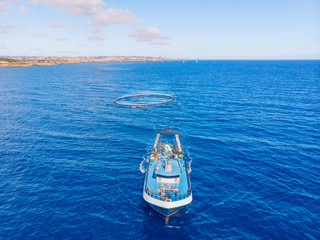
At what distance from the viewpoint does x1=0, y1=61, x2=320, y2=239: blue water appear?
34.2 m

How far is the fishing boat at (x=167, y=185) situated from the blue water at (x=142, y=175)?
3.11m

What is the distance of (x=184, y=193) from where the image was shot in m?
36.5

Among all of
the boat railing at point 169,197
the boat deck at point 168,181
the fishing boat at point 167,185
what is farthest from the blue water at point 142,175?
the boat deck at point 168,181

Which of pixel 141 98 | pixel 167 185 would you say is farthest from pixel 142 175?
pixel 141 98

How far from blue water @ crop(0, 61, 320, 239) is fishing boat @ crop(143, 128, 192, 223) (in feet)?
10.2

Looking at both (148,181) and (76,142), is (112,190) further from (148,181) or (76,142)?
(76,142)

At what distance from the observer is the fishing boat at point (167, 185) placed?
3484 cm

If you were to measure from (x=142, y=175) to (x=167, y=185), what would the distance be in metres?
11.9

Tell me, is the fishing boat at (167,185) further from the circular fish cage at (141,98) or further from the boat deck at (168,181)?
the circular fish cage at (141,98)

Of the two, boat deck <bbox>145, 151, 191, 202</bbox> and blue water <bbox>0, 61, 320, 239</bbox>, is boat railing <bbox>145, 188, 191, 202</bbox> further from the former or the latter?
blue water <bbox>0, 61, 320, 239</bbox>

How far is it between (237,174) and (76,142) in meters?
50.6

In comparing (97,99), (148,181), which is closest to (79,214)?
(148,181)

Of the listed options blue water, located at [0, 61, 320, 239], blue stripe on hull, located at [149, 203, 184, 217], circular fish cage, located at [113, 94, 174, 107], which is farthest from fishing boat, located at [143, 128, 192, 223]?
circular fish cage, located at [113, 94, 174, 107]

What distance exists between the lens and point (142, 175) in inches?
1897
